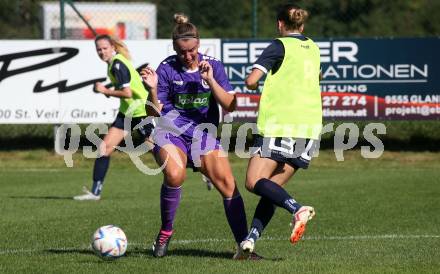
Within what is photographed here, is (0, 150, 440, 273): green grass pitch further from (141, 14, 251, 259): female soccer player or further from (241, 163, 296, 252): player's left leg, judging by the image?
(141, 14, 251, 259): female soccer player

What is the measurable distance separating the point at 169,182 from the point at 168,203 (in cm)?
20

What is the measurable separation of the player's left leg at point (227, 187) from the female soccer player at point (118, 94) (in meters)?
5.05

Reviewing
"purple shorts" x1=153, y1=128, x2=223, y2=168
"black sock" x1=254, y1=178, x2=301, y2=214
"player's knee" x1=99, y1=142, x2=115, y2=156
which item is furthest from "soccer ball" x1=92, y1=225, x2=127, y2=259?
"player's knee" x1=99, y1=142, x2=115, y2=156

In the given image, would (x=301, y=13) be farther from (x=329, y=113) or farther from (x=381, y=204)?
(x=329, y=113)

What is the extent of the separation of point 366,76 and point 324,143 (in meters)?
1.88

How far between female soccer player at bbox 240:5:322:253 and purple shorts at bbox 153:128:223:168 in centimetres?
58

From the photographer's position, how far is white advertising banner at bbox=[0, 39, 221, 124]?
1859cm

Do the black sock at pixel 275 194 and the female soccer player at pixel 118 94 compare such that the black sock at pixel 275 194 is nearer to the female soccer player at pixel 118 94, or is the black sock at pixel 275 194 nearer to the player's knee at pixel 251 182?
the player's knee at pixel 251 182

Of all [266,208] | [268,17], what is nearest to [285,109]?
[266,208]

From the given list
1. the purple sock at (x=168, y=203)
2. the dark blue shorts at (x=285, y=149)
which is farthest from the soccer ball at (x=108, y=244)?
the dark blue shorts at (x=285, y=149)

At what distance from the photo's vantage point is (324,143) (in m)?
20.0

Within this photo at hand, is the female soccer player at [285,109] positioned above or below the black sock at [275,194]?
above

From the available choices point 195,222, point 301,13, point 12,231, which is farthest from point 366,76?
point 301,13

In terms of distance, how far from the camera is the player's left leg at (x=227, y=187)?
8195mm
